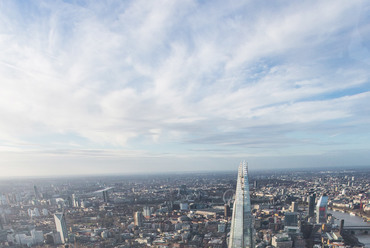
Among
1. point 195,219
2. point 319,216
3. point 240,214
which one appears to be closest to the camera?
point 240,214

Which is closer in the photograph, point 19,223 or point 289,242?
point 289,242

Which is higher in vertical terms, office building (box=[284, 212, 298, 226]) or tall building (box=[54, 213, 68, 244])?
tall building (box=[54, 213, 68, 244])

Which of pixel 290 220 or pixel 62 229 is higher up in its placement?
pixel 62 229

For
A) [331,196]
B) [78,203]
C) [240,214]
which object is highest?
[240,214]

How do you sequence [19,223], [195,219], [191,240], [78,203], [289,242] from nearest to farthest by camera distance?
[289,242] < [191,240] < [19,223] < [195,219] < [78,203]

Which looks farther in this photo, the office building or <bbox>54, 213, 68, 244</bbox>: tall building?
the office building

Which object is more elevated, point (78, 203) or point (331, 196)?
point (78, 203)

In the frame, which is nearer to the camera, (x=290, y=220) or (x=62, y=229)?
(x=62, y=229)

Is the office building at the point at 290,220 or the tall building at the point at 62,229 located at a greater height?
the tall building at the point at 62,229

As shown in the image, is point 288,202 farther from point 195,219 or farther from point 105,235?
point 105,235

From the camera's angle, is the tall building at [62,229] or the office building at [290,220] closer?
the tall building at [62,229]

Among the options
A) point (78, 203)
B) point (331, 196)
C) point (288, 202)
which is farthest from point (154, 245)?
point (331, 196)
